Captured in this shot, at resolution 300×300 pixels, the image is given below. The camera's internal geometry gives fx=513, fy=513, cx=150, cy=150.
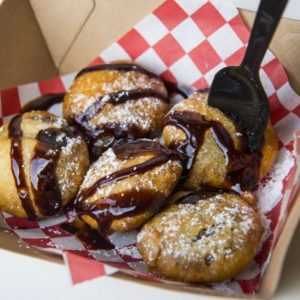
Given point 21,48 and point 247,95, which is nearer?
point 247,95

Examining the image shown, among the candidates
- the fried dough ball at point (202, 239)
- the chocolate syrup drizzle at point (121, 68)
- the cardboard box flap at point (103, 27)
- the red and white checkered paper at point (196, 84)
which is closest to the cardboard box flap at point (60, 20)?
the cardboard box flap at point (103, 27)

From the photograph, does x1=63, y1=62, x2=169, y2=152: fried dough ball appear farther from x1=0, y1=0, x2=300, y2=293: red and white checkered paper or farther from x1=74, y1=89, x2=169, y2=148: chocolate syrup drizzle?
x1=0, y1=0, x2=300, y2=293: red and white checkered paper

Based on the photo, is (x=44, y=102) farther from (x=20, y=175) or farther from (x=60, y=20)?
(x=20, y=175)

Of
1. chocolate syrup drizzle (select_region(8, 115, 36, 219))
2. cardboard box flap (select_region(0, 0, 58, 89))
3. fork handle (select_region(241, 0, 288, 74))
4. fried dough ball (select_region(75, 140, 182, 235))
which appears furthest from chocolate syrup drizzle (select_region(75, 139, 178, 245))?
cardboard box flap (select_region(0, 0, 58, 89))

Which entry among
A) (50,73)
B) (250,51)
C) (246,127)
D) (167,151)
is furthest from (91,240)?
(50,73)

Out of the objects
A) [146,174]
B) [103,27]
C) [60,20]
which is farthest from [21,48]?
[146,174]

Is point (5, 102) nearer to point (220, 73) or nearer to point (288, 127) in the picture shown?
point (220, 73)

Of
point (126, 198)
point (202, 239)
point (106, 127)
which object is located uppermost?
point (106, 127)
